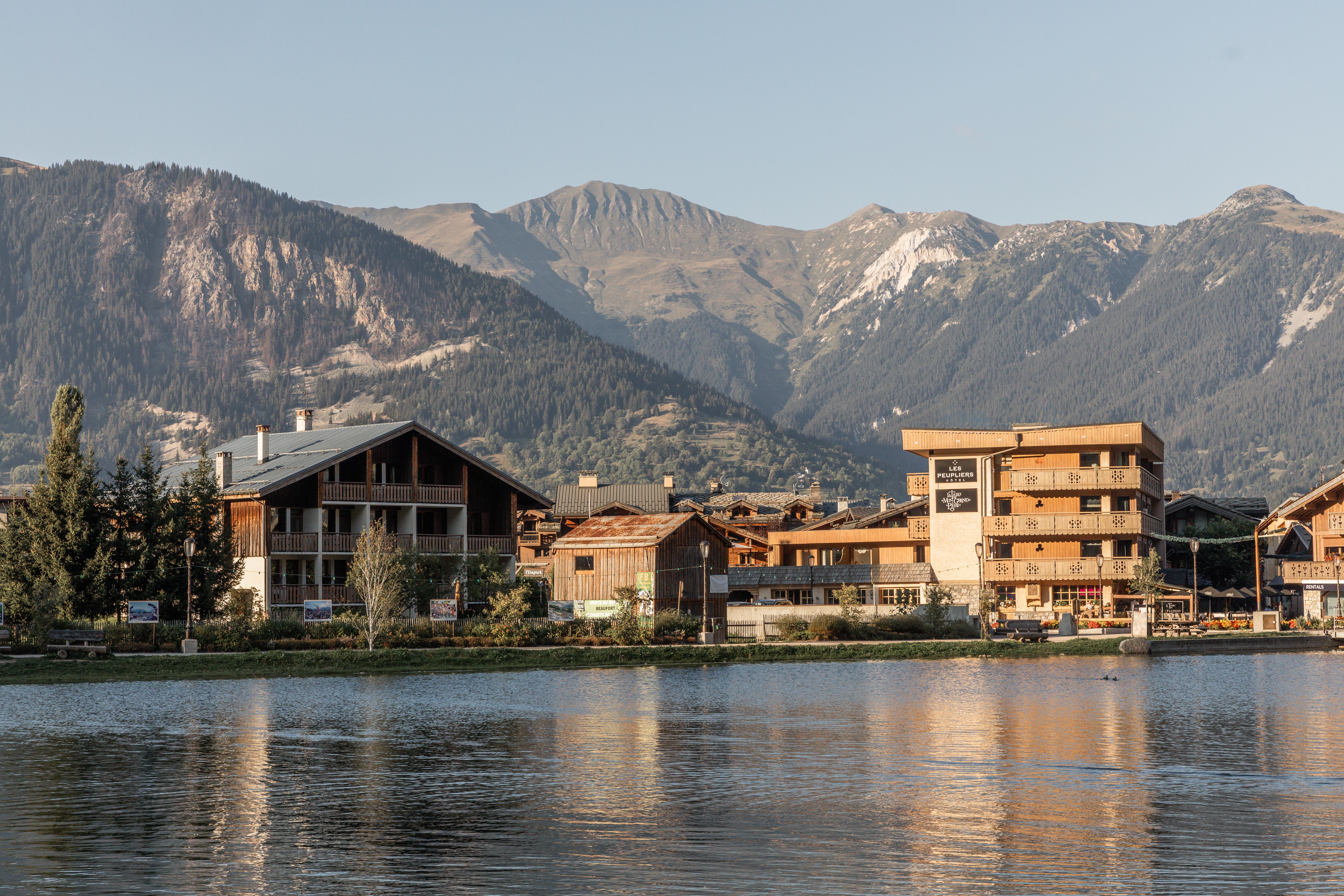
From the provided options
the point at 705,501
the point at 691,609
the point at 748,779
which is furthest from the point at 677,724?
the point at 705,501

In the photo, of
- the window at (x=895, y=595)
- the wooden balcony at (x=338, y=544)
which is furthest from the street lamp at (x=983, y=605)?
the wooden balcony at (x=338, y=544)

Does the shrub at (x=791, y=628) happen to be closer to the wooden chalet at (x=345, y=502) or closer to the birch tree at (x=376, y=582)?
the wooden chalet at (x=345, y=502)

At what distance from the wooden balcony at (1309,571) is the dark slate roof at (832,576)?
80.3 ft

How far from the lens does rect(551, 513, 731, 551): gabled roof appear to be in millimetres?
87312

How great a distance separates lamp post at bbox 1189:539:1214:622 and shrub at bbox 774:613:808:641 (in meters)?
27.9

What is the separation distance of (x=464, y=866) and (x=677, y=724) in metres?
19.0

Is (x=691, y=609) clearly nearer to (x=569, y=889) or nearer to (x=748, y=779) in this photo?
(x=748, y=779)

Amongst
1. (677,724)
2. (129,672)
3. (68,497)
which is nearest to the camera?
(677,724)

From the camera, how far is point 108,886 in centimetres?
1861

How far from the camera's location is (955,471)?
374ft

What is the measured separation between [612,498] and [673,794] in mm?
137663

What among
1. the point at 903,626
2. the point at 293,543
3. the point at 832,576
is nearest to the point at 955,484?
the point at 832,576

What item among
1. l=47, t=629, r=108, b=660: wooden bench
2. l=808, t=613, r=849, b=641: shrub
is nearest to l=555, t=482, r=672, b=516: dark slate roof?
l=808, t=613, r=849, b=641: shrub

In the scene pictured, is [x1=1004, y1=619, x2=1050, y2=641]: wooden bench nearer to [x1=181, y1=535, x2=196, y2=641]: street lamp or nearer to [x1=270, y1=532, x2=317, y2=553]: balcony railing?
[x1=270, y1=532, x2=317, y2=553]: balcony railing
